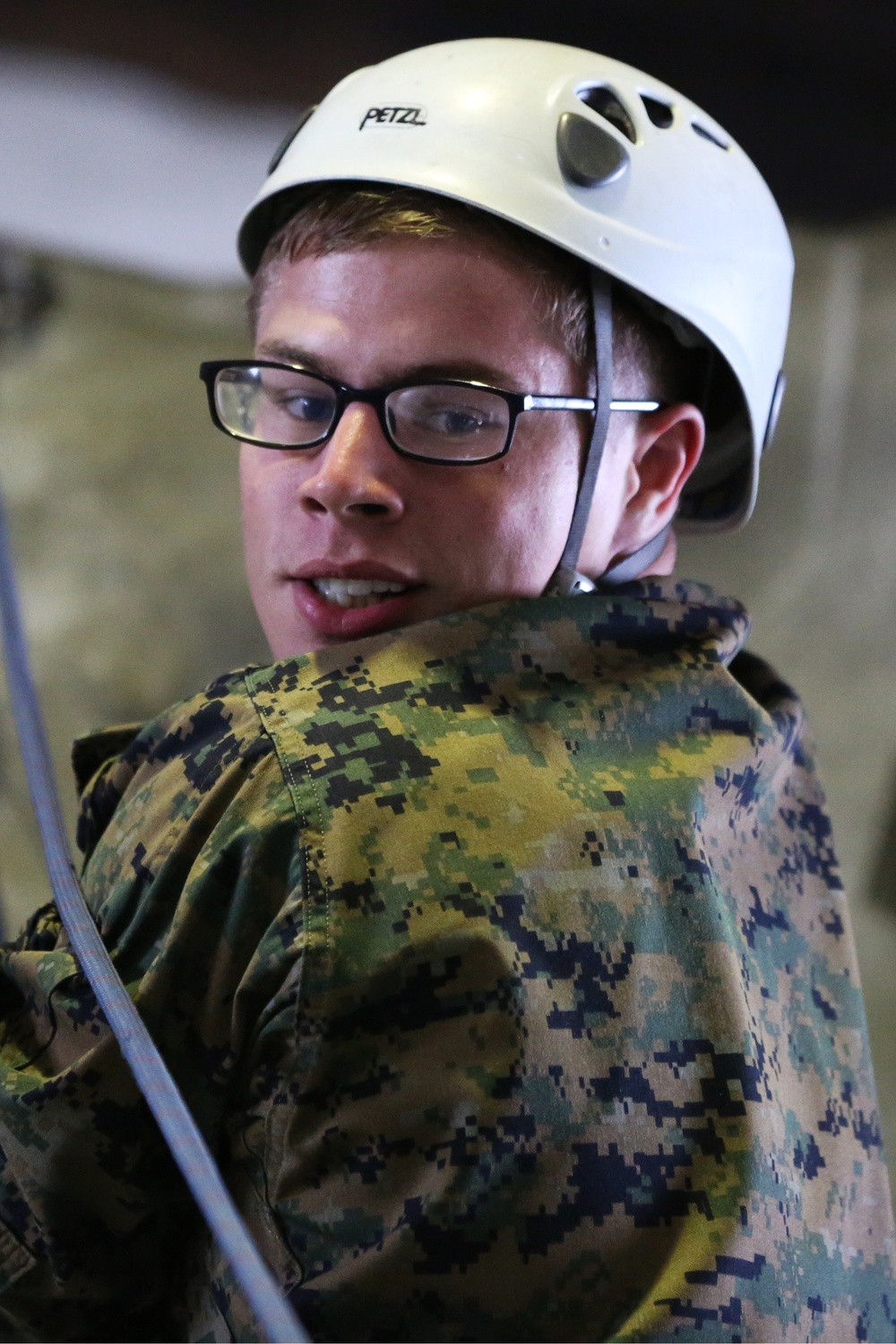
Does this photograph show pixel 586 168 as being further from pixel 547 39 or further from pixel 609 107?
pixel 547 39

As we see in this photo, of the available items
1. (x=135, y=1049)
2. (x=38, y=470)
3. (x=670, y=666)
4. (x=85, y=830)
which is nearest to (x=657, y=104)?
(x=670, y=666)

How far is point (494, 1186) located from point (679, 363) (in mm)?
825

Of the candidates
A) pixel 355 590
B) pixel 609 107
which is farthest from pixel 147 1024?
pixel 609 107

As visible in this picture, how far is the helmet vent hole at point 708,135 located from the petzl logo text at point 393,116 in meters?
0.29

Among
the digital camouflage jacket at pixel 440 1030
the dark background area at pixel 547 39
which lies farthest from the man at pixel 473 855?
the dark background area at pixel 547 39

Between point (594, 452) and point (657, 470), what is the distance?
0.13 metres

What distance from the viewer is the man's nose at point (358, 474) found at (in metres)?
1.02

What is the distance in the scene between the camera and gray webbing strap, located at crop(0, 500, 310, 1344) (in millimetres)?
669

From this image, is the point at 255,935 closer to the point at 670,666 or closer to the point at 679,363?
the point at 670,666

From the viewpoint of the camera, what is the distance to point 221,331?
4.06 m

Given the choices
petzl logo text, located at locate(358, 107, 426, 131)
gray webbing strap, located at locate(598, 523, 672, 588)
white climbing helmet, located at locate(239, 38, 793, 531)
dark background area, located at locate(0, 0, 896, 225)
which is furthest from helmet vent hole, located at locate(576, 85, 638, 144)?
dark background area, located at locate(0, 0, 896, 225)

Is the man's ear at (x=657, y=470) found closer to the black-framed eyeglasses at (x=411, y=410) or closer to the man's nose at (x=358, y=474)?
the black-framed eyeglasses at (x=411, y=410)

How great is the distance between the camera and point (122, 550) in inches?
143

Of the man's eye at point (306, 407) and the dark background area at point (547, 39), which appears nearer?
the man's eye at point (306, 407)
